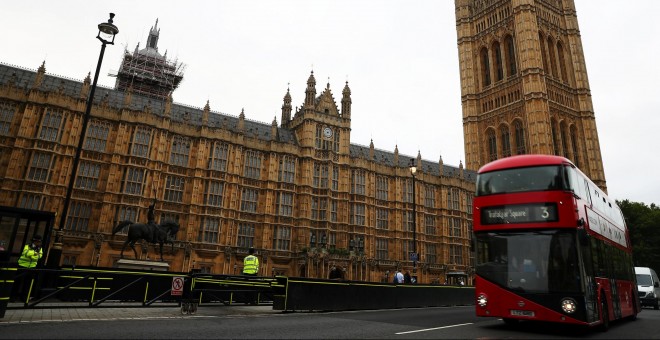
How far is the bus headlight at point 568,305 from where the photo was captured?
973cm

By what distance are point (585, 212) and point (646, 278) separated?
69.3ft

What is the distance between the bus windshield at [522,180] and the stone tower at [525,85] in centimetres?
6117

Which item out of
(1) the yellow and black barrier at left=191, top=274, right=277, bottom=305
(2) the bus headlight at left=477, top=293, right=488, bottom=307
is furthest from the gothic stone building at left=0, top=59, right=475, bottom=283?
(2) the bus headlight at left=477, top=293, right=488, bottom=307

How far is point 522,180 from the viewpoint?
36.6 feet

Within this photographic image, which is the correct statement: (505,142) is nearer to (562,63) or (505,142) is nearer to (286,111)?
(562,63)

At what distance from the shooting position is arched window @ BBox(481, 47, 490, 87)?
7956cm

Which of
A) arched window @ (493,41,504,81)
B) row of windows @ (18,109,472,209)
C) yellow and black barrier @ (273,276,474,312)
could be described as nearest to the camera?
yellow and black barrier @ (273,276,474,312)

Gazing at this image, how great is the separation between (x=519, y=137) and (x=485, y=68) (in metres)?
18.3

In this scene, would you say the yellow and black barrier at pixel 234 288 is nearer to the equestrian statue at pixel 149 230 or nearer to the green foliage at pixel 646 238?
the equestrian statue at pixel 149 230

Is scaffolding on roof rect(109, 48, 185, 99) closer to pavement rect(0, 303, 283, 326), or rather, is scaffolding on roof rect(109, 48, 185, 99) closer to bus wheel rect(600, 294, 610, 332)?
pavement rect(0, 303, 283, 326)

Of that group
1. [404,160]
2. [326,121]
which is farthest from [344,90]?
[404,160]

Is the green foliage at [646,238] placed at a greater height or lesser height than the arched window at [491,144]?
lesser

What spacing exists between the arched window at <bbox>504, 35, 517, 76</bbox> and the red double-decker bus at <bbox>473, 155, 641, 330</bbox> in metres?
71.1

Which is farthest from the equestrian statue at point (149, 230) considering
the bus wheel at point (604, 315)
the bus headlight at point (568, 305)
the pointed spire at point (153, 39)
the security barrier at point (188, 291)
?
the pointed spire at point (153, 39)
